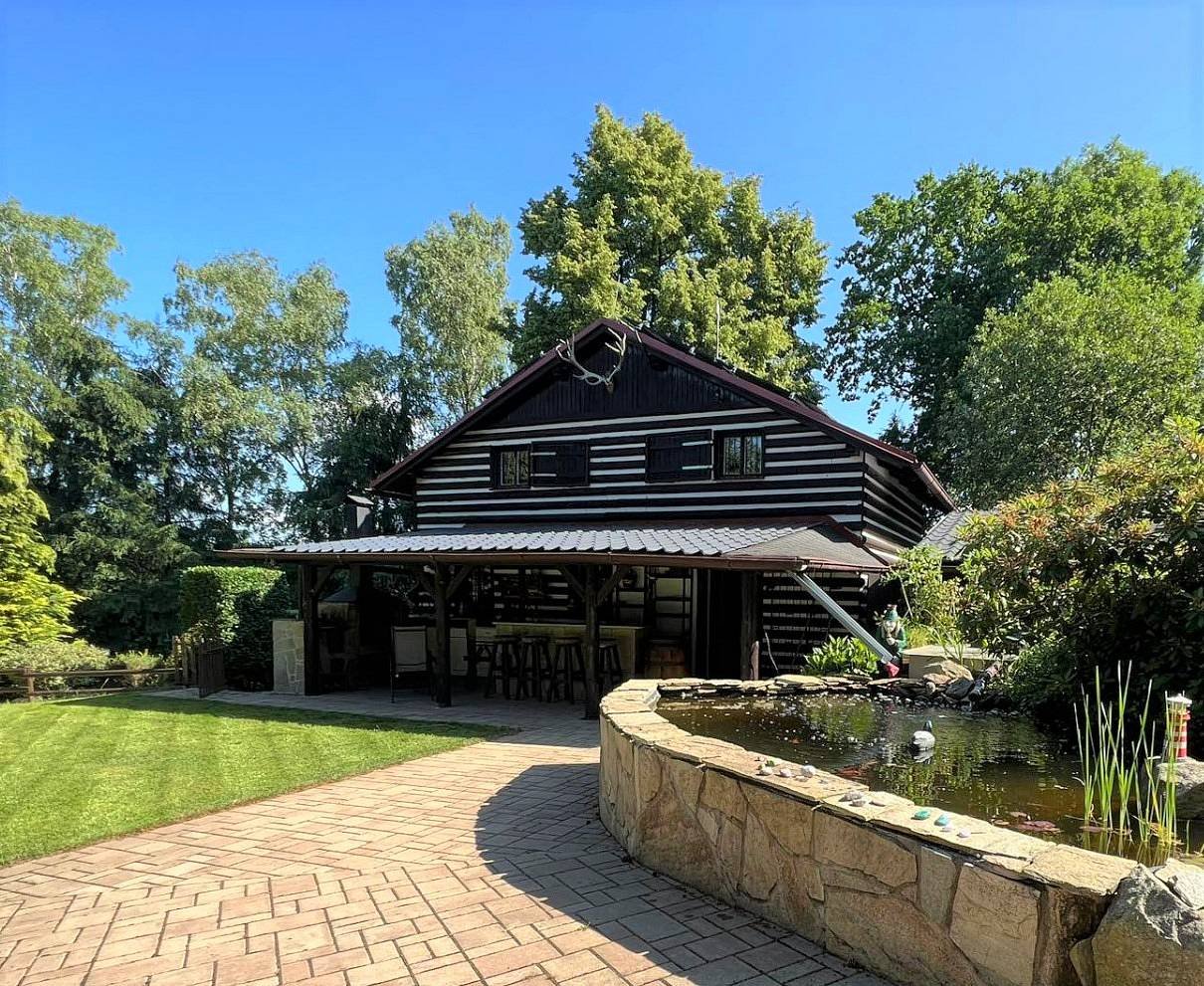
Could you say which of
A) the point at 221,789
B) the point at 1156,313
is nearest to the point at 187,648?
the point at 221,789

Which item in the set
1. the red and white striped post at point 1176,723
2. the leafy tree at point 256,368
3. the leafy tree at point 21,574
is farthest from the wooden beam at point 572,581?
the leafy tree at point 256,368

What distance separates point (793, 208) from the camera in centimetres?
2700

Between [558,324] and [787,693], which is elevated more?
[558,324]

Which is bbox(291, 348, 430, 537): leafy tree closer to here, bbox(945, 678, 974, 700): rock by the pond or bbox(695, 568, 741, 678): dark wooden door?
bbox(695, 568, 741, 678): dark wooden door

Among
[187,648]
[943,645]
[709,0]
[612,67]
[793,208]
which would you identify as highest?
[793,208]

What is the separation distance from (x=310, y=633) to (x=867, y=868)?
1166cm

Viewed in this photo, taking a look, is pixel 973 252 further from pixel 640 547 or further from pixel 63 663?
pixel 63 663

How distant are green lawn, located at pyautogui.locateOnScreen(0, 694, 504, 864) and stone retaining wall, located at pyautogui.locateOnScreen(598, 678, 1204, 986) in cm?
390

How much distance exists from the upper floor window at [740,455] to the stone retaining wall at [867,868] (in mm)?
9392

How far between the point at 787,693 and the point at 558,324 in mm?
17266

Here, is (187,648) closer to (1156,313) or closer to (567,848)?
(567,848)

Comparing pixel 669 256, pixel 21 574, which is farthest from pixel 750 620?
pixel 669 256

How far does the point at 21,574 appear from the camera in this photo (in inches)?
621

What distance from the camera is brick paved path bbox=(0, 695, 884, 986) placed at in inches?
123
